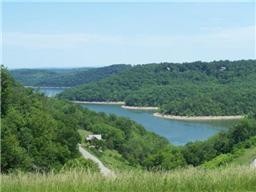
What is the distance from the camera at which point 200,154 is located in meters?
62.8

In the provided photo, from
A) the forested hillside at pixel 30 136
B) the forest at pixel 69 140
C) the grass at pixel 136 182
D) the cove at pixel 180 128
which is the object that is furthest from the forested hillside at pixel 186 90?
the grass at pixel 136 182

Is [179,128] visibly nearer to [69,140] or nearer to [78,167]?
[69,140]

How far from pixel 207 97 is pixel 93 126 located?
64678 mm

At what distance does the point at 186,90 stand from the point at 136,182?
162m

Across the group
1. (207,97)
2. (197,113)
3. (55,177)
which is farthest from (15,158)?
(207,97)

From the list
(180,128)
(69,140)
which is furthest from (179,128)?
(69,140)

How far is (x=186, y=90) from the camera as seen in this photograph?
167 metres

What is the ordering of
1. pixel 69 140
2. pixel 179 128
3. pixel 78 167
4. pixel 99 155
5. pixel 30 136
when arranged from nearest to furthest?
pixel 78 167, pixel 30 136, pixel 69 140, pixel 99 155, pixel 179 128

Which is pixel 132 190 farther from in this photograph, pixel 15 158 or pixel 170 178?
pixel 15 158

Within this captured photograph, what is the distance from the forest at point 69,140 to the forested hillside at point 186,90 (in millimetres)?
44759

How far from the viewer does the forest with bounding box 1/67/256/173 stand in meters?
32.4

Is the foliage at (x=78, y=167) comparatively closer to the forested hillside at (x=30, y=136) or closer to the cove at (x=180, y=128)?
the forested hillside at (x=30, y=136)

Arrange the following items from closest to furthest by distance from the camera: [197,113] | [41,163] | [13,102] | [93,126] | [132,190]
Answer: [132,190], [41,163], [13,102], [93,126], [197,113]

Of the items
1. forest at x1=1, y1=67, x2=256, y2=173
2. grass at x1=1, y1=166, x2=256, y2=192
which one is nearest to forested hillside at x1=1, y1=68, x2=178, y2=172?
forest at x1=1, y1=67, x2=256, y2=173
